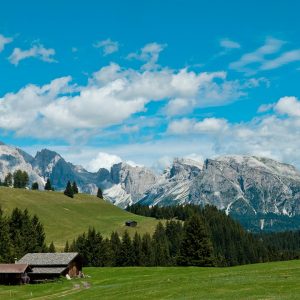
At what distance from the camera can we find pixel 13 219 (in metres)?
144

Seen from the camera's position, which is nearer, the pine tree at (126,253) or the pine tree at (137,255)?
the pine tree at (137,255)

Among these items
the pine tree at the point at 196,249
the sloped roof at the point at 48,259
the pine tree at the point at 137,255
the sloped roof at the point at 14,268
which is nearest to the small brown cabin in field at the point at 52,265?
the sloped roof at the point at 48,259

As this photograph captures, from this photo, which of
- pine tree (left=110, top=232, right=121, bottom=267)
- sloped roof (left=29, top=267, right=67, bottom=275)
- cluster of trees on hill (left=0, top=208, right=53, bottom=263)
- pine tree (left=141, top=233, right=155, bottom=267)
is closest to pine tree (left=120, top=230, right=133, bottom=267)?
pine tree (left=110, top=232, right=121, bottom=267)

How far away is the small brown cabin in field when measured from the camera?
318 ft

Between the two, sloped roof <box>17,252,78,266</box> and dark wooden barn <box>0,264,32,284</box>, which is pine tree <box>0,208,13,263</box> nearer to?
sloped roof <box>17,252,78,266</box>

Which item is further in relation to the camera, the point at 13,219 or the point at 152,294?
the point at 13,219

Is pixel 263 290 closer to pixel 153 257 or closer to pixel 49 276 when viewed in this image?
pixel 49 276

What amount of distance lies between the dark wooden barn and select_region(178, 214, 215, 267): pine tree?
40.8 metres

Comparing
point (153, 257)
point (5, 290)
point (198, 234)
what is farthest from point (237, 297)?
point (153, 257)

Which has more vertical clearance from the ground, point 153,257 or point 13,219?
point 13,219

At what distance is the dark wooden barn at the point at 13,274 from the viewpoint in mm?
91000

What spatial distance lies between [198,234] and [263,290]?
2806 inches

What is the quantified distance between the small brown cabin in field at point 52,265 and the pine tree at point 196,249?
90.7ft

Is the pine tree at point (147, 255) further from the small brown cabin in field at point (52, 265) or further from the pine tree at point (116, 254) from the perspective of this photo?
the small brown cabin in field at point (52, 265)
